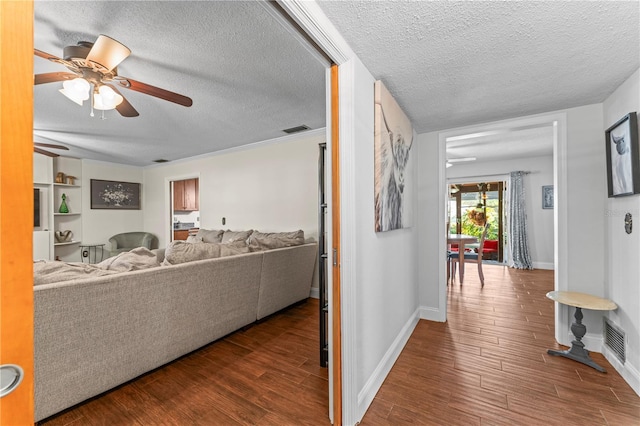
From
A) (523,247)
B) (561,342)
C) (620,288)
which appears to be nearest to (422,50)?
(620,288)

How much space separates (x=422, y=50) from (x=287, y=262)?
98.6 inches

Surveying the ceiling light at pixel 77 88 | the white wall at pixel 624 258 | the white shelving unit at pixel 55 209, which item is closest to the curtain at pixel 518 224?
the white wall at pixel 624 258

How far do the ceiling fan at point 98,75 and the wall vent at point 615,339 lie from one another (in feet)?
12.9

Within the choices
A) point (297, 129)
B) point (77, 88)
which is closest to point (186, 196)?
point (297, 129)

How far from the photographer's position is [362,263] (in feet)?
5.50

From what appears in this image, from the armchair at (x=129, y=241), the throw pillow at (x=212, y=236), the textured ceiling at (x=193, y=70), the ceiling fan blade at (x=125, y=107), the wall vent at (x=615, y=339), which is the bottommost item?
the wall vent at (x=615, y=339)

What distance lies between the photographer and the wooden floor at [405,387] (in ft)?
5.40

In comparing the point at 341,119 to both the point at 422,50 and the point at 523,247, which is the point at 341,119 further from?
the point at 523,247

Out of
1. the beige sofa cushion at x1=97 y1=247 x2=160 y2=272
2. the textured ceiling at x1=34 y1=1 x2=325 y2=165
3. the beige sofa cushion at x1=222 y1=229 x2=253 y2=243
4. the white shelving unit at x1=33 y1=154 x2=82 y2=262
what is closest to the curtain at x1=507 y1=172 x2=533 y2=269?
the textured ceiling at x1=34 y1=1 x2=325 y2=165

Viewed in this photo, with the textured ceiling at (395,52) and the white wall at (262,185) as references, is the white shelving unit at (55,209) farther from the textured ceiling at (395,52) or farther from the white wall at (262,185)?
the textured ceiling at (395,52)

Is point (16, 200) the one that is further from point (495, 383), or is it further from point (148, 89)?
point (495, 383)

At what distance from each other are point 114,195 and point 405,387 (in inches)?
269

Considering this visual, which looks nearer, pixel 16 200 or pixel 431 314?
pixel 16 200

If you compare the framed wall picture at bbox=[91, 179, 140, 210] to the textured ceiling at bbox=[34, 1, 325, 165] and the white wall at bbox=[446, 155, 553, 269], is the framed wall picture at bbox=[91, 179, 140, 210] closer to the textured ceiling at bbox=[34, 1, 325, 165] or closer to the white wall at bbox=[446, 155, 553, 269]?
the textured ceiling at bbox=[34, 1, 325, 165]
